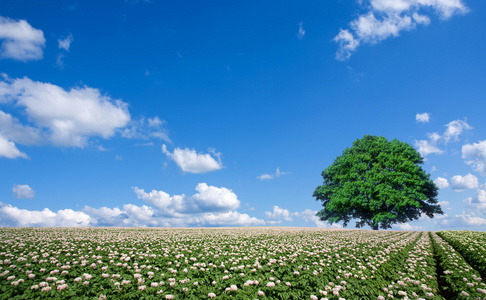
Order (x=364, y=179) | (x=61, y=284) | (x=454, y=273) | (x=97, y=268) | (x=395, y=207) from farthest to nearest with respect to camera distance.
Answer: (x=364, y=179) < (x=395, y=207) < (x=454, y=273) < (x=97, y=268) < (x=61, y=284)

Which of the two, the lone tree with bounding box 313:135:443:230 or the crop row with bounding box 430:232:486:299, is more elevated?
the lone tree with bounding box 313:135:443:230

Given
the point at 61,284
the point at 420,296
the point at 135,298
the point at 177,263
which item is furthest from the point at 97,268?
the point at 420,296

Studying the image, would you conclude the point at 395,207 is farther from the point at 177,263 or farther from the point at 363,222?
the point at 177,263

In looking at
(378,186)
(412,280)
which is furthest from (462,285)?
(378,186)

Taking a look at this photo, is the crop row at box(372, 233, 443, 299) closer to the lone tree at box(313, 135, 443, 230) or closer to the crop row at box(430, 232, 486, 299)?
the crop row at box(430, 232, 486, 299)

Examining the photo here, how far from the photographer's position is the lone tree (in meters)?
33.8

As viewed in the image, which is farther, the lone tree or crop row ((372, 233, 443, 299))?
the lone tree

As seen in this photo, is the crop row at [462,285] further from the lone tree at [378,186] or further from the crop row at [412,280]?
the lone tree at [378,186]

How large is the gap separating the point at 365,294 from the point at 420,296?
5.14 feet

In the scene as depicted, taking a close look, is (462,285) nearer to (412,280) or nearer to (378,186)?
(412,280)

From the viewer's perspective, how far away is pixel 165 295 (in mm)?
5875

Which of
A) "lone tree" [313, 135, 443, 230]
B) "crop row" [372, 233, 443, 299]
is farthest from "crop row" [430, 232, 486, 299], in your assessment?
"lone tree" [313, 135, 443, 230]

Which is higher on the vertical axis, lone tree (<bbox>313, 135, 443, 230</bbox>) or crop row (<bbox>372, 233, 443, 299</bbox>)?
lone tree (<bbox>313, 135, 443, 230</bbox>)

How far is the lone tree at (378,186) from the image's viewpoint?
3378 centimetres
